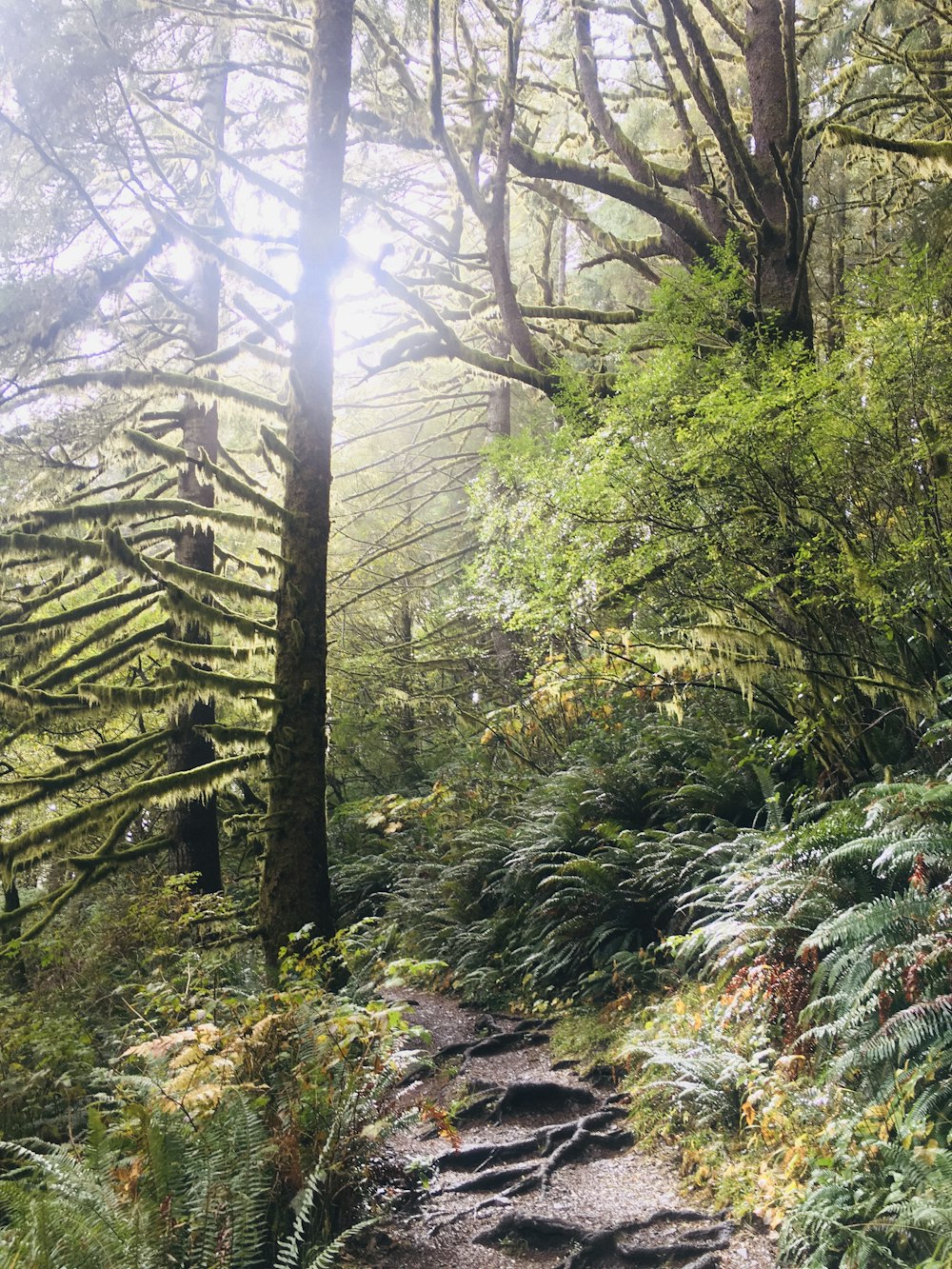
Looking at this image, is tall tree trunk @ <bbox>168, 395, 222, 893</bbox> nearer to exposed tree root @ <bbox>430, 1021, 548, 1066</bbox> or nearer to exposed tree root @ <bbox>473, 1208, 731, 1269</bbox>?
exposed tree root @ <bbox>430, 1021, 548, 1066</bbox>

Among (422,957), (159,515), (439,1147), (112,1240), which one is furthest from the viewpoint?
(422,957)

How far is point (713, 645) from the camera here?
6.15m

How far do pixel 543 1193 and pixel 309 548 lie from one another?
4.70m

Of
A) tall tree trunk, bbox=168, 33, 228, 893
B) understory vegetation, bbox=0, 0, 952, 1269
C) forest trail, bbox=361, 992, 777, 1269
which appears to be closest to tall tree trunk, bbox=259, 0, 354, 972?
understory vegetation, bbox=0, 0, 952, 1269

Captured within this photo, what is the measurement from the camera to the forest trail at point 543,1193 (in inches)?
139

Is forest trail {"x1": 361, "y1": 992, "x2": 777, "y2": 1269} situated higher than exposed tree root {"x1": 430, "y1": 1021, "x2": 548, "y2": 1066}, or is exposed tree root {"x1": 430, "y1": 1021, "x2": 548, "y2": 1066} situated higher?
forest trail {"x1": 361, "y1": 992, "x2": 777, "y2": 1269}

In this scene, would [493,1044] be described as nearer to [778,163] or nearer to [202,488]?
[202,488]

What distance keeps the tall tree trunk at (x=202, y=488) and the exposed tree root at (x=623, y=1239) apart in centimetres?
660

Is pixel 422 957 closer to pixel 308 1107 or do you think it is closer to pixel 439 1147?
pixel 439 1147

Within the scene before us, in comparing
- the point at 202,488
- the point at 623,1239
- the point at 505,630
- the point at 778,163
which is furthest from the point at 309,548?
the point at 623,1239

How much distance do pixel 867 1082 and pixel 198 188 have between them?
439 inches

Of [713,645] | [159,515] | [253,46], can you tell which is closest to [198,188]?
[253,46]

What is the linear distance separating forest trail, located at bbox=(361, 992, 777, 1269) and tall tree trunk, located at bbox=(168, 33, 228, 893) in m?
4.93

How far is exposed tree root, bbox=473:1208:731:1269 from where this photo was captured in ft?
11.3
